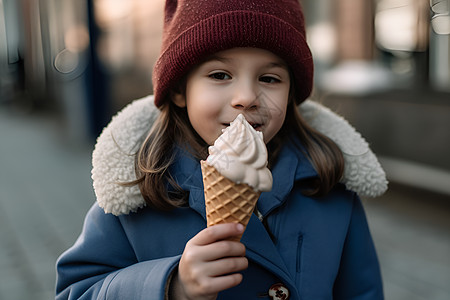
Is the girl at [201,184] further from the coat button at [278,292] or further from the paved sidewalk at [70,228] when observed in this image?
the paved sidewalk at [70,228]

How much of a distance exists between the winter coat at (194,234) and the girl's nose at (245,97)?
11.3 inches

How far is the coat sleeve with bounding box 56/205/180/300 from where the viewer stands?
1.55 m

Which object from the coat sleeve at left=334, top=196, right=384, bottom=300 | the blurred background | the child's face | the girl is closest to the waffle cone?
the girl

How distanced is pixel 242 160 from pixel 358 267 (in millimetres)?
751

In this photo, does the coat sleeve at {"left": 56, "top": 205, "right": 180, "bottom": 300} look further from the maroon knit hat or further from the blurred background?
the blurred background

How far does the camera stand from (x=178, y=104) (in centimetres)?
177

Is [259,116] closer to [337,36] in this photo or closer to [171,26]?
[171,26]

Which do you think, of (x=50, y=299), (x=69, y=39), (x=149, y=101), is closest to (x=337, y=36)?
(x=50, y=299)

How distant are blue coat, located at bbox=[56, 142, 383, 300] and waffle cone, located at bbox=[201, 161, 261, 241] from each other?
0.23m

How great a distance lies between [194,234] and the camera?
1.63m

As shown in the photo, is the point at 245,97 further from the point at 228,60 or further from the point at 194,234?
the point at 194,234

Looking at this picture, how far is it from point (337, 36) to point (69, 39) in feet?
23.1

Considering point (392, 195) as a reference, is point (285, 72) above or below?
above

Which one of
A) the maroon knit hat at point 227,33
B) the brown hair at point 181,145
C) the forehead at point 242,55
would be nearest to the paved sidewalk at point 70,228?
the brown hair at point 181,145
